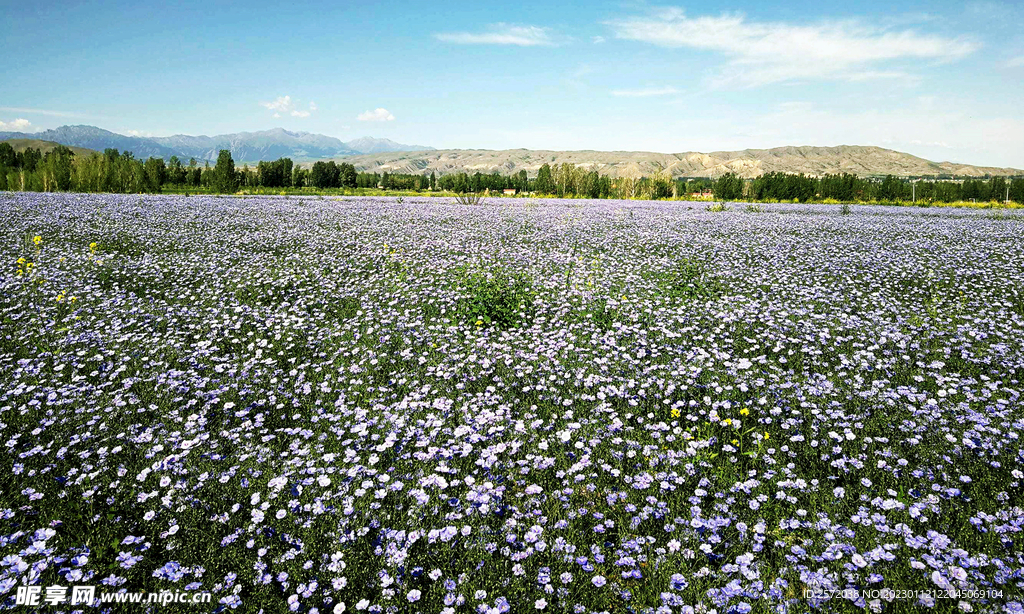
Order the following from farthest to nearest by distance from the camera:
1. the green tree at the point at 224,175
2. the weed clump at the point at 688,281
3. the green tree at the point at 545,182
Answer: the green tree at the point at 545,182, the green tree at the point at 224,175, the weed clump at the point at 688,281

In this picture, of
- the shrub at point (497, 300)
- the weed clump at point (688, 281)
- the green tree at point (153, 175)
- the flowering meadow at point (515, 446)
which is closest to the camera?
the flowering meadow at point (515, 446)

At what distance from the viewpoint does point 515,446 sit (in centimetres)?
471

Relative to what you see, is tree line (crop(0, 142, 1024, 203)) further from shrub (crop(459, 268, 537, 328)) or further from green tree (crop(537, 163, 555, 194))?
shrub (crop(459, 268, 537, 328))

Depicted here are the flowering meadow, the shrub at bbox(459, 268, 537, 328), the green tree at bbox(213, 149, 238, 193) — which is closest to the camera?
the flowering meadow

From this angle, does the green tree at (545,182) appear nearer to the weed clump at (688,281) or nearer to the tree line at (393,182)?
the tree line at (393,182)

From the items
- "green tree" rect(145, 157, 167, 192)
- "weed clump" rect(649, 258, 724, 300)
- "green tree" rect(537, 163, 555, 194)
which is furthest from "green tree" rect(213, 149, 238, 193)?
"weed clump" rect(649, 258, 724, 300)

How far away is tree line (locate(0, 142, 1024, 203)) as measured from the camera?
4841 cm

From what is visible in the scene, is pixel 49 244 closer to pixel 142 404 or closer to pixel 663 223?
pixel 142 404

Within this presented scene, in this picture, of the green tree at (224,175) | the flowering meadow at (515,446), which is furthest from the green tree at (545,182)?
the flowering meadow at (515,446)

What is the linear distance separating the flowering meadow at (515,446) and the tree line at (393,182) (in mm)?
49524

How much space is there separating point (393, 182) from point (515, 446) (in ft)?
383

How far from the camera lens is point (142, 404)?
5613 mm

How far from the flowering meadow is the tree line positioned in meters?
49.5

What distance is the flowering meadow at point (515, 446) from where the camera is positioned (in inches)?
130
